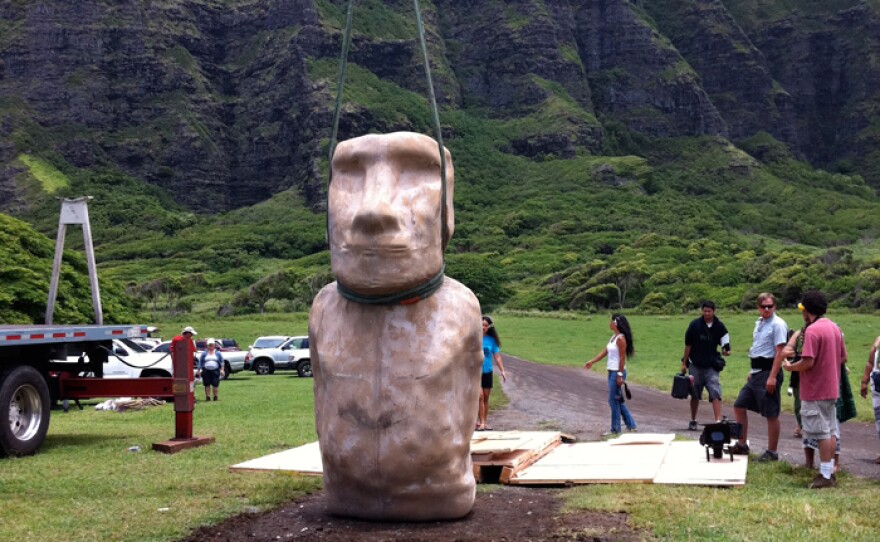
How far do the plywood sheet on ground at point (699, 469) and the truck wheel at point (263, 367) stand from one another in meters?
22.7

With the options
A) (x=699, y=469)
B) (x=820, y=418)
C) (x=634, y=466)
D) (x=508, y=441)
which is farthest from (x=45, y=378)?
(x=820, y=418)

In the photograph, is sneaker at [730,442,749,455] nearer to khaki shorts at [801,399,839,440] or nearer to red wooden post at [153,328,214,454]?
khaki shorts at [801,399,839,440]

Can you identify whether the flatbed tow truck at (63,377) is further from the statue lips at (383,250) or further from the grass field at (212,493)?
the statue lips at (383,250)

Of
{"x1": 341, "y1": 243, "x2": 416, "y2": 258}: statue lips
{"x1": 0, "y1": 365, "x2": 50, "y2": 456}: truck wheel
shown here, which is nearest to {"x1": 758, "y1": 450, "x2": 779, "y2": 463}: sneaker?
{"x1": 341, "y1": 243, "x2": 416, "y2": 258}: statue lips

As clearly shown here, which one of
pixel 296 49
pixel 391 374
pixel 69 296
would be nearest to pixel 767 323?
pixel 391 374

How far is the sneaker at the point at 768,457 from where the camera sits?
11.1 metres

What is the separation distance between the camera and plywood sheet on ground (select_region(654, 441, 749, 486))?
9.34m

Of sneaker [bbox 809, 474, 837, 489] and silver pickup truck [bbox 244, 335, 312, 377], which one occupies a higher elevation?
sneaker [bbox 809, 474, 837, 489]

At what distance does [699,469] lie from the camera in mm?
9953

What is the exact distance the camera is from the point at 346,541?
7.33 metres

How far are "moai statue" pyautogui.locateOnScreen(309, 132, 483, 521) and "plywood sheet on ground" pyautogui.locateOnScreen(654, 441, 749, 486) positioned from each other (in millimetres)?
2414

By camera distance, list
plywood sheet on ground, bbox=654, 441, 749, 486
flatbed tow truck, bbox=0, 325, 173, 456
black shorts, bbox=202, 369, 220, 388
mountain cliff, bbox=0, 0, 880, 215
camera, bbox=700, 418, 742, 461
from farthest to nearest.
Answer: mountain cliff, bbox=0, 0, 880, 215, black shorts, bbox=202, 369, 220, 388, flatbed tow truck, bbox=0, 325, 173, 456, camera, bbox=700, 418, 742, 461, plywood sheet on ground, bbox=654, 441, 749, 486

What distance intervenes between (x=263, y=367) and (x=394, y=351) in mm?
25406

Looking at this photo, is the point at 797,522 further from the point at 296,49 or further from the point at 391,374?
the point at 296,49
